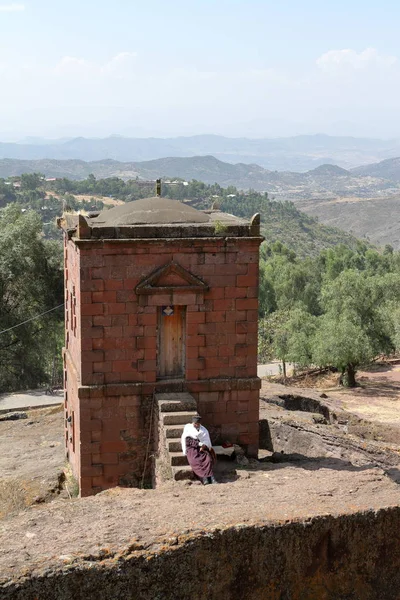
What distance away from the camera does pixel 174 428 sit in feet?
44.1

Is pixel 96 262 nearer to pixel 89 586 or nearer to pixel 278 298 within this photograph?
pixel 89 586

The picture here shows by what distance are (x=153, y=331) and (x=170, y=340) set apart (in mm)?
444

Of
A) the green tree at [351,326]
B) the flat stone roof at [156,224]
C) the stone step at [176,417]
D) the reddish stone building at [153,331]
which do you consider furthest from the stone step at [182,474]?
the green tree at [351,326]

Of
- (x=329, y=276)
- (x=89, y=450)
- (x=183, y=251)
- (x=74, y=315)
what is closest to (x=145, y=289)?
(x=183, y=251)

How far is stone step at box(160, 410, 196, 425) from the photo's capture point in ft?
44.8

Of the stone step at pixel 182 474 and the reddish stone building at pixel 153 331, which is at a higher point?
the reddish stone building at pixel 153 331

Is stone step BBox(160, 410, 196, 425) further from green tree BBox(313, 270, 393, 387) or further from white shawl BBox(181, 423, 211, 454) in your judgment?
green tree BBox(313, 270, 393, 387)

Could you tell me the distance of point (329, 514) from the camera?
10.4 m

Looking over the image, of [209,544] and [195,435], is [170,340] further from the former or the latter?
[209,544]

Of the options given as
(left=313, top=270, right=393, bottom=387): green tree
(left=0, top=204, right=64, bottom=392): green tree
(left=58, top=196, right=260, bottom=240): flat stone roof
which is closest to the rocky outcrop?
(left=58, top=196, right=260, bottom=240): flat stone roof

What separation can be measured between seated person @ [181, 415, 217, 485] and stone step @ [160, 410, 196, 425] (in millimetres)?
515

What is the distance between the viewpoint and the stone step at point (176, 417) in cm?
1365

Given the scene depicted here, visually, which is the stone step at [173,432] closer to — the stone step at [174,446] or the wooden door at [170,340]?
the stone step at [174,446]

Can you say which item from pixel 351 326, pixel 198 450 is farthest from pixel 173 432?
pixel 351 326
